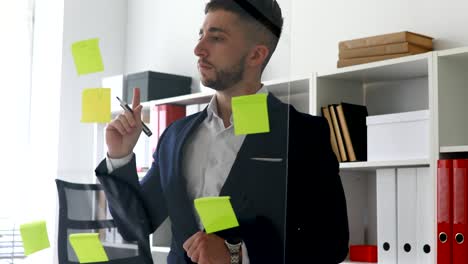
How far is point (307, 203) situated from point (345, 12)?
6.99 feet

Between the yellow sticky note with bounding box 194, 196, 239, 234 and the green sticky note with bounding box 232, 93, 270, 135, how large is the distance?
0.36 feet

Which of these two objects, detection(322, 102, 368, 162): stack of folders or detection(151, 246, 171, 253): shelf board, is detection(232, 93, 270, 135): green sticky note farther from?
detection(322, 102, 368, 162): stack of folders

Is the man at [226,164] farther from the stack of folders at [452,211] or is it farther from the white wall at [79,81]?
the stack of folders at [452,211]

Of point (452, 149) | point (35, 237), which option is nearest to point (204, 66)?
point (35, 237)

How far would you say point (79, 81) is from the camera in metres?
1.09

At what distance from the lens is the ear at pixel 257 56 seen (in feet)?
3.53

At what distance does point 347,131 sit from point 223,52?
1851 millimetres

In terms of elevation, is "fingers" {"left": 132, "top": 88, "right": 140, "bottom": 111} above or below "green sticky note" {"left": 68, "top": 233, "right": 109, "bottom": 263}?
above

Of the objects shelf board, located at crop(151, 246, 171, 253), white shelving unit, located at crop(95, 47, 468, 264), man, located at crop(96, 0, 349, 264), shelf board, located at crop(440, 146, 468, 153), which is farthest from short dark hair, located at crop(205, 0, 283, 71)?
shelf board, located at crop(440, 146, 468, 153)

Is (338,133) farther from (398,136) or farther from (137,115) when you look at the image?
(137,115)

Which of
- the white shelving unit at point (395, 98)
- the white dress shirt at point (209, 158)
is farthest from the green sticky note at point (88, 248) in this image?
the white shelving unit at point (395, 98)

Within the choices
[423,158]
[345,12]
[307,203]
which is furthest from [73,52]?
[345,12]

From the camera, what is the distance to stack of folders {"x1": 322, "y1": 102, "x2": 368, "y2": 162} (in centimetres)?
283

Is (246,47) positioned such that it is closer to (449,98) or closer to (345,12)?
(449,98)
